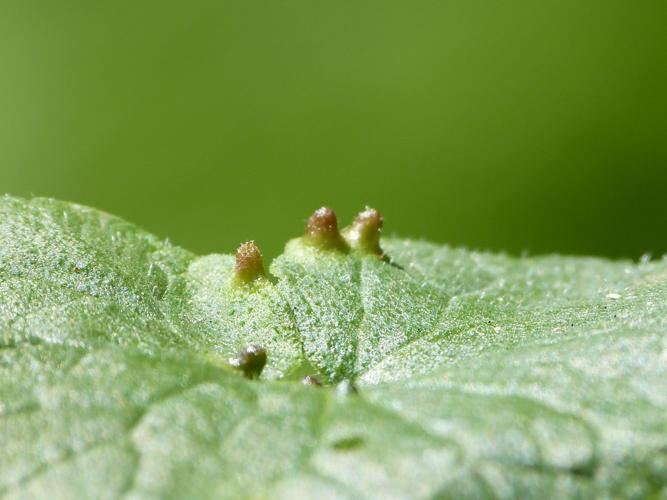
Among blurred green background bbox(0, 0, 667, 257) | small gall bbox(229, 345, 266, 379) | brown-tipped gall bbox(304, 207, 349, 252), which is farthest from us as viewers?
blurred green background bbox(0, 0, 667, 257)

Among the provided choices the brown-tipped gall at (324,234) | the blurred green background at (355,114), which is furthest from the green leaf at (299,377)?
the blurred green background at (355,114)

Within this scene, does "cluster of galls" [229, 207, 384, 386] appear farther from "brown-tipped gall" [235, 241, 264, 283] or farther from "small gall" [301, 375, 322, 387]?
"small gall" [301, 375, 322, 387]

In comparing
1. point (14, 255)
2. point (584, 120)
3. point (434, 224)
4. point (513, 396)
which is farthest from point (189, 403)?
point (584, 120)

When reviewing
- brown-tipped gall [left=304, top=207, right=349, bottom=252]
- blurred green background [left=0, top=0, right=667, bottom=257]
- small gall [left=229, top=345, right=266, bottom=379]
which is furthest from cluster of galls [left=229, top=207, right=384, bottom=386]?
blurred green background [left=0, top=0, right=667, bottom=257]

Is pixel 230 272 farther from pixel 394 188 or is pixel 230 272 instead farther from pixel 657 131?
pixel 657 131

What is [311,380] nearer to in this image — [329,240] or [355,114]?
[329,240]

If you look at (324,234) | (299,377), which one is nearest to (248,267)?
(324,234)

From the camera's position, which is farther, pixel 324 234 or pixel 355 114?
pixel 355 114
